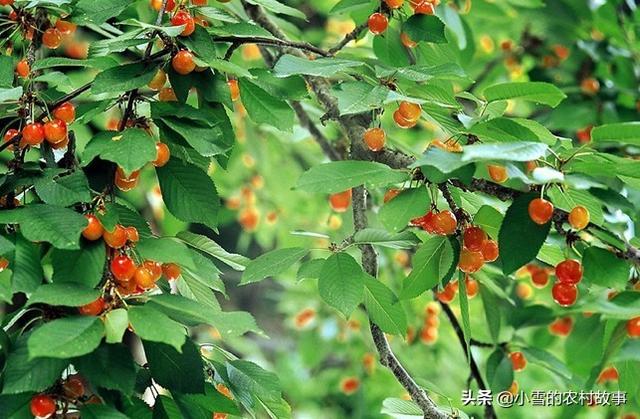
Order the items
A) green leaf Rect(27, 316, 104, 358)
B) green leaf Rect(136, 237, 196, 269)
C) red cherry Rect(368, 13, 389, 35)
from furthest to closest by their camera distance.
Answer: red cherry Rect(368, 13, 389, 35)
green leaf Rect(136, 237, 196, 269)
green leaf Rect(27, 316, 104, 358)

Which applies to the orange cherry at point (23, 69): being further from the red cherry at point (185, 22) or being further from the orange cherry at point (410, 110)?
the orange cherry at point (410, 110)

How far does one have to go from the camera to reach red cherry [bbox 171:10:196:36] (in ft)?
2.96

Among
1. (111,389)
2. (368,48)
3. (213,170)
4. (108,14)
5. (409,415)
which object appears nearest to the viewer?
(111,389)

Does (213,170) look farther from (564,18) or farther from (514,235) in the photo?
(514,235)

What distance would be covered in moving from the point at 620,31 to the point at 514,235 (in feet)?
3.88

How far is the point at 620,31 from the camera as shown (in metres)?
1.89

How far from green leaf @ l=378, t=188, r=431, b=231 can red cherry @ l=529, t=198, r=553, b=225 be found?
103mm

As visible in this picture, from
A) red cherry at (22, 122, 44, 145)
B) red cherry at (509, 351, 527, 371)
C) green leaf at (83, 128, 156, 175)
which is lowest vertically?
red cherry at (509, 351, 527, 371)

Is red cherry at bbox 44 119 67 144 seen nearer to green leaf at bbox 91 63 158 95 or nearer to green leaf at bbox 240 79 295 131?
green leaf at bbox 91 63 158 95

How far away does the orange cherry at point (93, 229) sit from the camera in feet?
2.63

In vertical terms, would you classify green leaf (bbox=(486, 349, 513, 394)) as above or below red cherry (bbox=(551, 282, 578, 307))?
below

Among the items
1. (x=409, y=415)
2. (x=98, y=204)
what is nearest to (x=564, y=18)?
(x=409, y=415)

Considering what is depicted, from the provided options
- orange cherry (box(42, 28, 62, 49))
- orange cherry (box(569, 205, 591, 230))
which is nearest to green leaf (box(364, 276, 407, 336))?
orange cherry (box(569, 205, 591, 230))

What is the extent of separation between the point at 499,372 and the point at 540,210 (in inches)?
23.3
